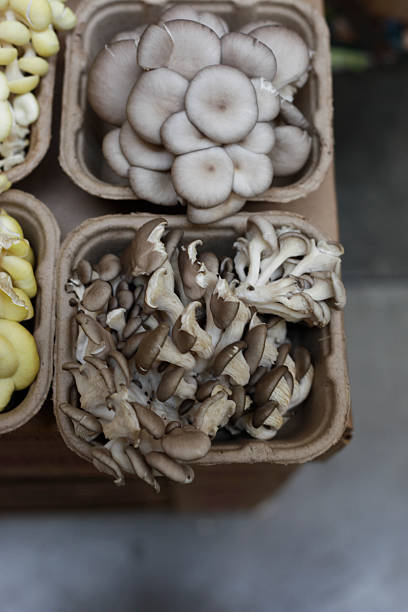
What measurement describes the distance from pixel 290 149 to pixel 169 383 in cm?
57

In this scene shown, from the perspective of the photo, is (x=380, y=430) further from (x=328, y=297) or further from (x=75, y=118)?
(x=75, y=118)

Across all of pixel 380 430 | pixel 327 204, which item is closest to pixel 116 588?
pixel 380 430

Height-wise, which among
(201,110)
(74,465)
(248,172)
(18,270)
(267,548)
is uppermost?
(201,110)

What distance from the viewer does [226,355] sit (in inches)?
37.5

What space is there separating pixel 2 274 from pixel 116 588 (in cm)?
149

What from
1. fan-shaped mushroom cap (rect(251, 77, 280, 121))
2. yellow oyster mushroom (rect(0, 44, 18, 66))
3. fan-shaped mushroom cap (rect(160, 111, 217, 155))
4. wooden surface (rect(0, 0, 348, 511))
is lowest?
wooden surface (rect(0, 0, 348, 511))

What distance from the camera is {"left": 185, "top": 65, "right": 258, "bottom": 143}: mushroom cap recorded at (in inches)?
42.0

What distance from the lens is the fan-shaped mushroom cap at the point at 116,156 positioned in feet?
3.88

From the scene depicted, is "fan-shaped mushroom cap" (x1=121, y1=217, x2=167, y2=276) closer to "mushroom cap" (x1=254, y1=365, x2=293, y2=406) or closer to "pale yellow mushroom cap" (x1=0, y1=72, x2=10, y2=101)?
"mushroom cap" (x1=254, y1=365, x2=293, y2=406)

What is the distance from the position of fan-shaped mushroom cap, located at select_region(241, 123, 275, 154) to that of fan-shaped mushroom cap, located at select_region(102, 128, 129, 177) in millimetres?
239

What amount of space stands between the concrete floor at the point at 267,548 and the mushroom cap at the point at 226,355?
1.36m

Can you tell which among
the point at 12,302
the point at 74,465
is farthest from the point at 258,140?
the point at 74,465

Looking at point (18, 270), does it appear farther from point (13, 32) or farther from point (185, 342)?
point (13, 32)

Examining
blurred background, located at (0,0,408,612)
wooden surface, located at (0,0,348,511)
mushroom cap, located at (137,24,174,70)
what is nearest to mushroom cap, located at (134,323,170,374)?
wooden surface, located at (0,0,348,511)
